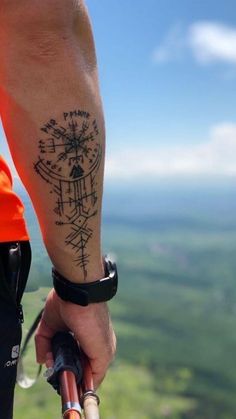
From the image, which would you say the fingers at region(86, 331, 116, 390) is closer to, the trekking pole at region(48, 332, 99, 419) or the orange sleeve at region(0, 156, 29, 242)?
the trekking pole at region(48, 332, 99, 419)

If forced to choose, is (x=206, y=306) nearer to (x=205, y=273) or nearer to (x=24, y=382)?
(x=205, y=273)

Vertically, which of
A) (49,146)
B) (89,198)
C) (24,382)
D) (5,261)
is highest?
(49,146)

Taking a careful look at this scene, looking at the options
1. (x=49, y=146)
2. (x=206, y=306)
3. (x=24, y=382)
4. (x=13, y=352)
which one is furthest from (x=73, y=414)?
(x=206, y=306)

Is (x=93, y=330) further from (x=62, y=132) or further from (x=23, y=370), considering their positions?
(x=23, y=370)

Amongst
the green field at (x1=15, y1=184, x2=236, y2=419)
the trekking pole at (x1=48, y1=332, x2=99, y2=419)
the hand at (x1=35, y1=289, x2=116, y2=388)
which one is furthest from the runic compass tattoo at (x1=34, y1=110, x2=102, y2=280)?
the green field at (x1=15, y1=184, x2=236, y2=419)

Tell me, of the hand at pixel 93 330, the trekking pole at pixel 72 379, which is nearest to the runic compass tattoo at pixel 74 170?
the hand at pixel 93 330

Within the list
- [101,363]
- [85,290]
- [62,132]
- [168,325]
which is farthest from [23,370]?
[168,325]

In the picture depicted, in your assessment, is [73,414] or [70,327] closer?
[73,414]

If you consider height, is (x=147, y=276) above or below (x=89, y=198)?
below
